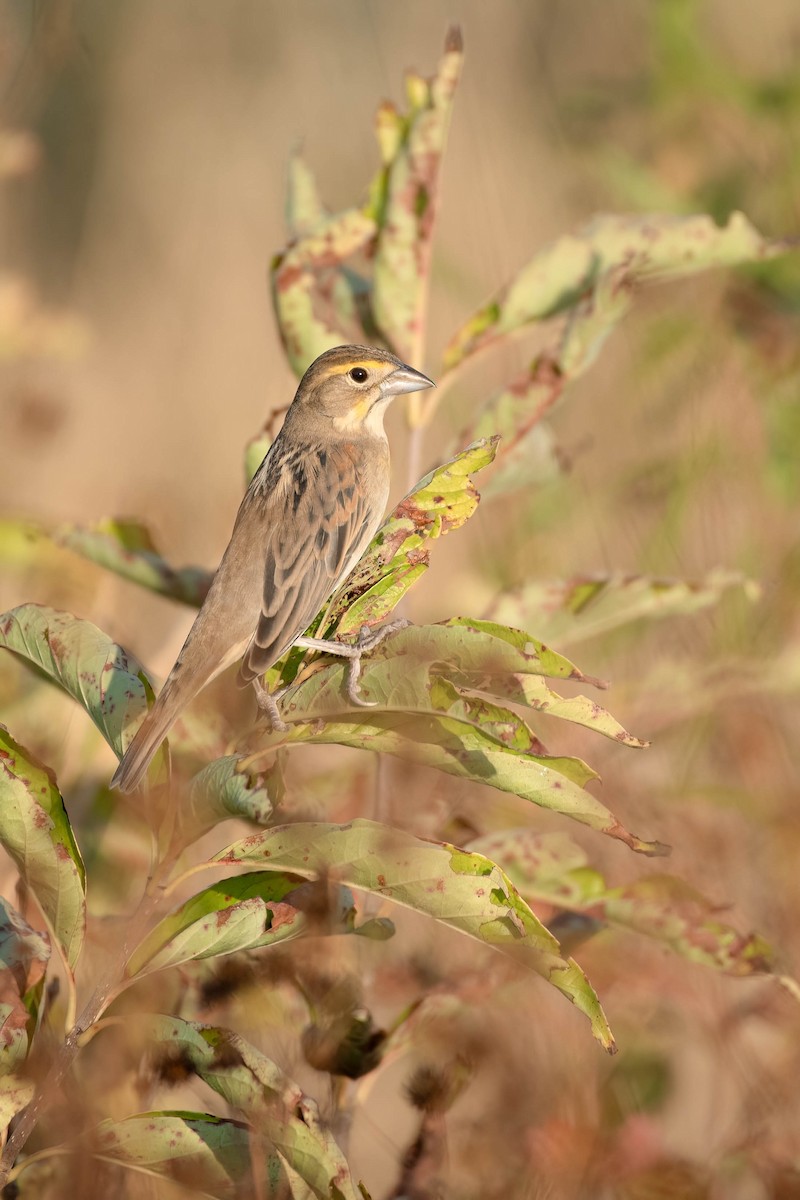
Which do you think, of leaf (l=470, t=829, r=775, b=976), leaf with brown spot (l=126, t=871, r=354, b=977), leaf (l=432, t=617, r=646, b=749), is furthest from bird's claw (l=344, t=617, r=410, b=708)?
leaf (l=470, t=829, r=775, b=976)

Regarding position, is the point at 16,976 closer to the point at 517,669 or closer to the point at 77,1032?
the point at 77,1032

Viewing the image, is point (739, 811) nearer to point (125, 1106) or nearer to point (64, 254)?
point (125, 1106)

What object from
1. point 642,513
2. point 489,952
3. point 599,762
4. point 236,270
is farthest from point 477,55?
point 489,952

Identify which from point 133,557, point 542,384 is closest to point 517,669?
point 542,384

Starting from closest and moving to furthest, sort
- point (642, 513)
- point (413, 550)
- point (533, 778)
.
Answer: point (533, 778) < point (413, 550) < point (642, 513)

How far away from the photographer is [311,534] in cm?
343

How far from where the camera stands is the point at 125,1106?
2170 mm

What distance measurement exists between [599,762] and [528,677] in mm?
910

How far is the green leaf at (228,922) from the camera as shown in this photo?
1.86m

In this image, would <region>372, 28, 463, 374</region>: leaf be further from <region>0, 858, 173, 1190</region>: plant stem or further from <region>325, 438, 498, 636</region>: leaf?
<region>0, 858, 173, 1190</region>: plant stem

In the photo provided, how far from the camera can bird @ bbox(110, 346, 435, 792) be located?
311cm

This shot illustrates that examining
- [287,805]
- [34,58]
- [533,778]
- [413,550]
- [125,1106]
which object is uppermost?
[34,58]

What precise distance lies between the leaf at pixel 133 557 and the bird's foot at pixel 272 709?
2.29 ft

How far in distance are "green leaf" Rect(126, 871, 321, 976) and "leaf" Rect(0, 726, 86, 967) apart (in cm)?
16
